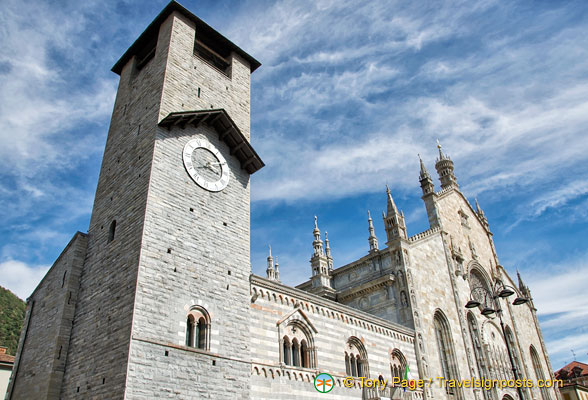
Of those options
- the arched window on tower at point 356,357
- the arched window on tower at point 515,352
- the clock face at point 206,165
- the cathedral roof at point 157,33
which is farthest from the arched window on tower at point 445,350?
the cathedral roof at point 157,33

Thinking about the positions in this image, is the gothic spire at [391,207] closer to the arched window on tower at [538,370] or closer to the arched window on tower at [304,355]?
the arched window on tower at [304,355]

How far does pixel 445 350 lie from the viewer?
→ 29.4m

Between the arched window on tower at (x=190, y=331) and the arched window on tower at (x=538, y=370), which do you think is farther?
the arched window on tower at (x=538, y=370)

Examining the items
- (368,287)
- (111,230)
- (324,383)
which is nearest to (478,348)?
(368,287)

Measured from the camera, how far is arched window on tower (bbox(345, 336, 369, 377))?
71.8ft

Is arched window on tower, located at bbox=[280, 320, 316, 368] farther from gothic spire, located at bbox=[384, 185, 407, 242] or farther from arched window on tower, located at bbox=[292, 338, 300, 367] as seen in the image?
gothic spire, located at bbox=[384, 185, 407, 242]

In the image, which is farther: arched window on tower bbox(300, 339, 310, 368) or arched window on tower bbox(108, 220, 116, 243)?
arched window on tower bbox(300, 339, 310, 368)

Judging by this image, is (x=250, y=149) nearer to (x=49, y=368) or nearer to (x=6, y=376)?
(x=49, y=368)

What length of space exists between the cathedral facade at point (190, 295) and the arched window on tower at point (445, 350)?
134 millimetres

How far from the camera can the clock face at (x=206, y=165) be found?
19.0 meters

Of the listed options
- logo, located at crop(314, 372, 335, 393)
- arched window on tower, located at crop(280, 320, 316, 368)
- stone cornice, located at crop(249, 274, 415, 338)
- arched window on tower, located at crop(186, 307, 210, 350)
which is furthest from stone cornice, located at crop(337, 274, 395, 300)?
arched window on tower, located at crop(186, 307, 210, 350)

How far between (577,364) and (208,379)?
266ft

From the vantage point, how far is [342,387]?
20438mm

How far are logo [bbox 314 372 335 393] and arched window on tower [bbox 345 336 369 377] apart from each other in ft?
6.76
